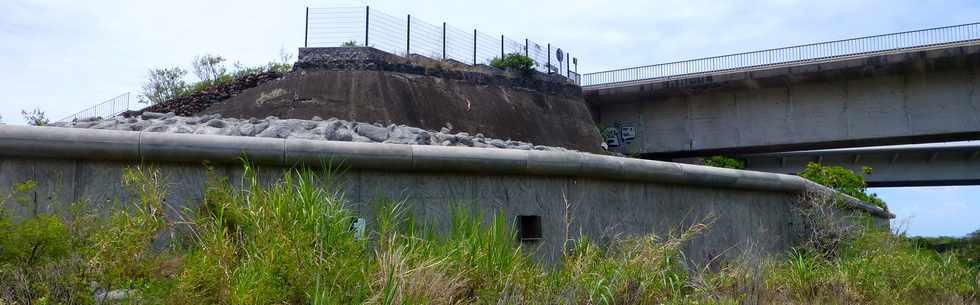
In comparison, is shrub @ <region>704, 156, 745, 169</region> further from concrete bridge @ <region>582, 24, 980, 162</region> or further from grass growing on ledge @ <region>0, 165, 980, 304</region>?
grass growing on ledge @ <region>0, 165, 980, 304</region>

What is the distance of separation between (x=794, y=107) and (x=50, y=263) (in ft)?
79.3

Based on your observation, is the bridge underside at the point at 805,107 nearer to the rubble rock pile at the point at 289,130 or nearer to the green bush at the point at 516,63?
the green bush at the point at 516,63

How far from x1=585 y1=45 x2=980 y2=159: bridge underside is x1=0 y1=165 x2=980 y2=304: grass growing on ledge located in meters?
17.7

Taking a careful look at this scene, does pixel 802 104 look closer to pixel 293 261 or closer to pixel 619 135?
pixel 619 135

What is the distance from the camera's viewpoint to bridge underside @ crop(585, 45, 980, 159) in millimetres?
23828

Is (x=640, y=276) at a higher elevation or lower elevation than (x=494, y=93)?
lower

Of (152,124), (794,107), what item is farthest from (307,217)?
(794,107)

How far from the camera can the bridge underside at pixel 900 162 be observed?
110 feet

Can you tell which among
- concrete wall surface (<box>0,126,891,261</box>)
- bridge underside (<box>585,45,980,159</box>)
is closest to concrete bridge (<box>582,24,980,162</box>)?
bridge underside (<box>585,45,980,159</box>)

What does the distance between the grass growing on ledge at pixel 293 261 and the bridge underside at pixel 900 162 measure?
2701 cm

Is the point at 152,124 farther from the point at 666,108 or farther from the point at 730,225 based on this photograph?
the point at 666,108

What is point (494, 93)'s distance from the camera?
75.0 ft

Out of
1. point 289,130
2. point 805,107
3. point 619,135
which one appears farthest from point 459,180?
point 619,135

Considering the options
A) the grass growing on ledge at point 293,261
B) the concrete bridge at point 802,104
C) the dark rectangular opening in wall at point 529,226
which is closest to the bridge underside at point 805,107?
the concrete bridge at point 802,104
